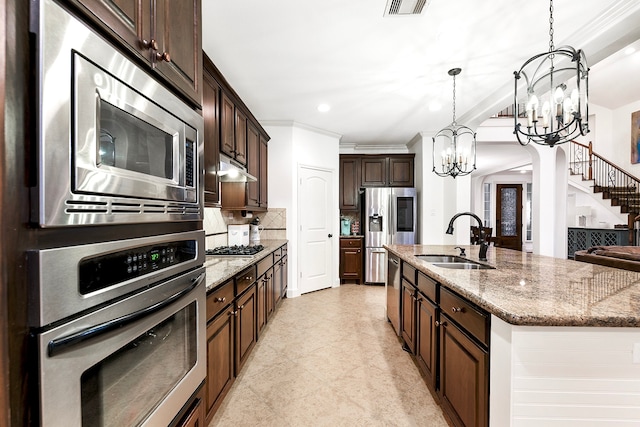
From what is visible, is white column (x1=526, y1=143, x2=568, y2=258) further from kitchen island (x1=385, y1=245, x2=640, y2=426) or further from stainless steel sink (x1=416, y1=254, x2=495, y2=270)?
kitchen island (x1=385, y1=245, x2=640, y2=426)

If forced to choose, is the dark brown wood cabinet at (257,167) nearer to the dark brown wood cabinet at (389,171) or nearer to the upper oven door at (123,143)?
the dark brown wood cabinet at (389,171)

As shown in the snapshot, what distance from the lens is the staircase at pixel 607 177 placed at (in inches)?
272

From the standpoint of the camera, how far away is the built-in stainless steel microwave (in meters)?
0.54

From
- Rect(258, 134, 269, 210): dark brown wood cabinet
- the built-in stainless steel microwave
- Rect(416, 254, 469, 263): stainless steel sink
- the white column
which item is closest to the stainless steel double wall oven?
the built-in stainless steel microwave

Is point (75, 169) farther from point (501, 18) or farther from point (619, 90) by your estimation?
point (619, 90)

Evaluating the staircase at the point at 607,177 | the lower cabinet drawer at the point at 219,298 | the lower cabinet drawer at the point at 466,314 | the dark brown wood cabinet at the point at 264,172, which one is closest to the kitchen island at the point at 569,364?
the lower cabinet drawer at the point at 466,314

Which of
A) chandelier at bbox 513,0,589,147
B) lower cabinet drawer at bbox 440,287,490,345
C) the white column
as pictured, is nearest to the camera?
lower cabinet drawer at bbox 440,287,490,345

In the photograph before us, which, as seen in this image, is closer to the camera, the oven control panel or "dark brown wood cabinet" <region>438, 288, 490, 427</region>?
the oven control panel

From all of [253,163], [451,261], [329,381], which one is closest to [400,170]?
[253,163]

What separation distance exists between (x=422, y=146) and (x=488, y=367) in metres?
4.35

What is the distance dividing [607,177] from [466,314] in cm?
897

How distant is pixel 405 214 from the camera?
5.25m

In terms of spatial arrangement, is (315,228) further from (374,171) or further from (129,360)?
(129,360)

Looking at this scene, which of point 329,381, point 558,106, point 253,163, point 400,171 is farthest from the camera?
point 400,171
